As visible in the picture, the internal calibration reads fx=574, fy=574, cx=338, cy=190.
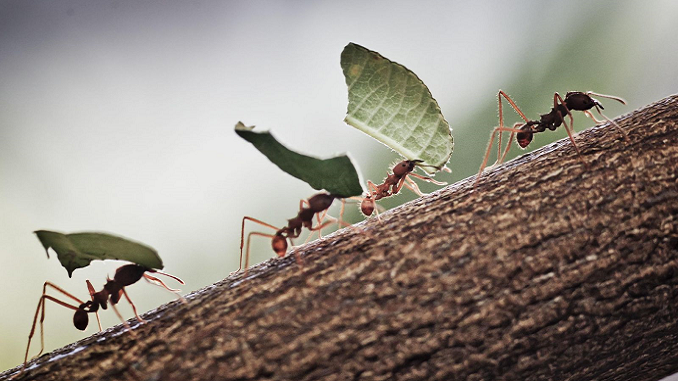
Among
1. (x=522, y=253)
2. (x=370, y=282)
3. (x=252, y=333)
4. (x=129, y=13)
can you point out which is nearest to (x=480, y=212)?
(x=522, y=253)

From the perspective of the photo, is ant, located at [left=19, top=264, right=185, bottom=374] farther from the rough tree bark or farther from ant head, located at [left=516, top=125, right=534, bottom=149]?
ant head, located at [left=516, top=125, right=534, bottom=149]

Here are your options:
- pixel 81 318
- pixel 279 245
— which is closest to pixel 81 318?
pixel 81 318

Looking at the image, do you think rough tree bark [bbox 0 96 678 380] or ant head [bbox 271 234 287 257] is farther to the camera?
ant head [bbox 271 234 287 257]

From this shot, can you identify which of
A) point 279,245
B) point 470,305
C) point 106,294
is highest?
point 106,294

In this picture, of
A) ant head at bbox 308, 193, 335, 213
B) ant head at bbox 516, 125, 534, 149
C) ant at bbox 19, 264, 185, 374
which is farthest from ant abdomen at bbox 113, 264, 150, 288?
ant head at bbox 516, 125, 534, 149

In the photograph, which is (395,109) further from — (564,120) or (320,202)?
(564,120)

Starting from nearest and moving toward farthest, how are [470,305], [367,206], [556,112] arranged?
[470,305], [367,206], [556,112]

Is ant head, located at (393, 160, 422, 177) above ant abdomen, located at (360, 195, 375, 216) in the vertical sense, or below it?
above
